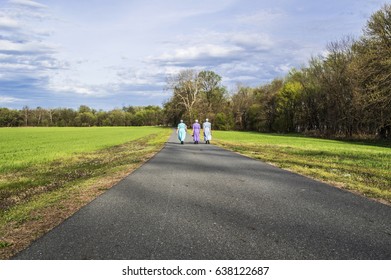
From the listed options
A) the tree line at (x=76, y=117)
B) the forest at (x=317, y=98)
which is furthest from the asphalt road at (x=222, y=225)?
the tree line at (x=76, y=117)

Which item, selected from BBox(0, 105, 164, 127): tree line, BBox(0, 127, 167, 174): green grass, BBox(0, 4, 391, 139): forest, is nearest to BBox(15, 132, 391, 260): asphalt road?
BBox(0, 127, 167, 174): green grass

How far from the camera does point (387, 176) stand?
1243 cm

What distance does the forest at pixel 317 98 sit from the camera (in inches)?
1516

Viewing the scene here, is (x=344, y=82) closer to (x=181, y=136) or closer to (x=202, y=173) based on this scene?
(x=181, y=136)

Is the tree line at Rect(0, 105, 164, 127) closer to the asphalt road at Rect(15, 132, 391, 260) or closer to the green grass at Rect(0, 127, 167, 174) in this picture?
the green grass at Rect(0, 127, 167, 174)

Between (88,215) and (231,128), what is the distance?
8841cm

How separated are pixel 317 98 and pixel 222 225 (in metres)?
64.4

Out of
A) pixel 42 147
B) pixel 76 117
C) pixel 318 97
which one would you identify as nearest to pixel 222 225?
pixel 42 147

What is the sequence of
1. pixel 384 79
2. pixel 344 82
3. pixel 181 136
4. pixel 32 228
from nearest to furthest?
1. pixel 32 228
2. pixel 181 136
3. pixel 384 79
4. pixel 344 82

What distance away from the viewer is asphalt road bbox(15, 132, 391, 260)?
468 cm

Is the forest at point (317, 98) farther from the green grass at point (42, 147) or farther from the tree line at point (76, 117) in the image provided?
the green grass at point (42, 147)
